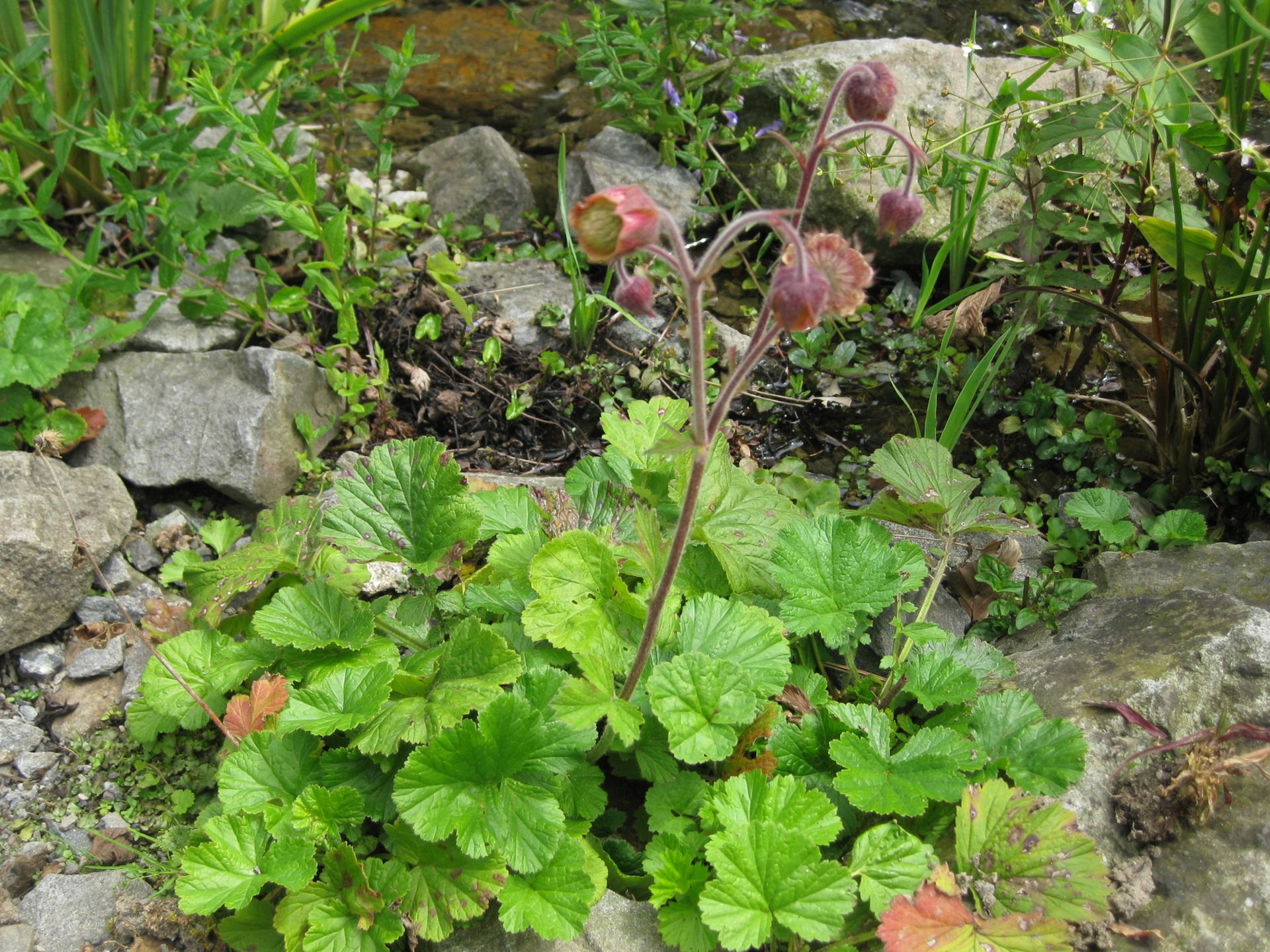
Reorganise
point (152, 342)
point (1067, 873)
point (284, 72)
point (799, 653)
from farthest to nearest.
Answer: point (284, 72) < point (152, 342) < point (799, 653) < point (1067, 873)

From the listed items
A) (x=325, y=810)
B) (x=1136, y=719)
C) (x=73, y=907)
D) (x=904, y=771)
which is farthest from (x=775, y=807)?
(x=73, y=907)

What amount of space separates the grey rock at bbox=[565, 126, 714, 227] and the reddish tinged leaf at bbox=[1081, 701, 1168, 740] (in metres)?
2.55

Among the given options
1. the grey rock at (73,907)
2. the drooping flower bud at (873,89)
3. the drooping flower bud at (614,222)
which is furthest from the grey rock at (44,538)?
the drooping flower bud at (873,89)

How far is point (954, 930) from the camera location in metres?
1.71

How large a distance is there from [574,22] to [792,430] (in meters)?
3.09

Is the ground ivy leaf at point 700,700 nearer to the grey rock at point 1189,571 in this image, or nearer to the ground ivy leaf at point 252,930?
the ground ivy leaf at point 252,930

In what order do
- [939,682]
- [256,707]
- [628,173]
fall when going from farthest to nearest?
1. [628,173]
2. [256,707]
3. [939,682]

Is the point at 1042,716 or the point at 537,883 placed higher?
the point at 1042,716

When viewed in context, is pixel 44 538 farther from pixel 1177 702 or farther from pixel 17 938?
pixel 1177 702

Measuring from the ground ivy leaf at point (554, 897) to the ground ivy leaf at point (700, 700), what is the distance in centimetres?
31

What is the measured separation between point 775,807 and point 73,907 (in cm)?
165

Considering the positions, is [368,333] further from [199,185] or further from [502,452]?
[199,185]

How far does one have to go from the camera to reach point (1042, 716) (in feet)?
6.63

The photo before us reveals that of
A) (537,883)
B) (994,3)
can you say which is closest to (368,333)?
(537,883)
